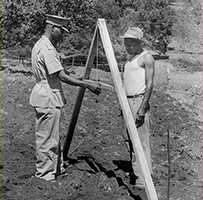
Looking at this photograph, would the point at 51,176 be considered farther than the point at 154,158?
No

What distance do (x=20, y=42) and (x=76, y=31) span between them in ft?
5.45

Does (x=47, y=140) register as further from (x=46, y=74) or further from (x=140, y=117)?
(x=140, y=117)

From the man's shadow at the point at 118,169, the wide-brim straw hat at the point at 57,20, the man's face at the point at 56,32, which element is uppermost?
the wide-brim straw hat at the point at 57,20

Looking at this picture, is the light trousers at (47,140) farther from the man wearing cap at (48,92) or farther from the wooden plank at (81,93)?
the wooden plank at (81,93)

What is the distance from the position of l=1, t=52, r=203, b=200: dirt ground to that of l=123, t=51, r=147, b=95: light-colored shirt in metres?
0.56

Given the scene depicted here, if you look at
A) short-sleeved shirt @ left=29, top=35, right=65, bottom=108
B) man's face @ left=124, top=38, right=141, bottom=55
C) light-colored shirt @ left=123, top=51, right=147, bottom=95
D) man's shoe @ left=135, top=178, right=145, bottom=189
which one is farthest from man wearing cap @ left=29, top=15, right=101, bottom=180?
man's shoe @ left=135, top=178, right=145, bottom=189

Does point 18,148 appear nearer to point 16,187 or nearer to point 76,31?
point 16,187

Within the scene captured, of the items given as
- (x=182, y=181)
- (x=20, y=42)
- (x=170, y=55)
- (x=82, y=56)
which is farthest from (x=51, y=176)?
(x=170, y=55)

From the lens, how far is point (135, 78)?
4.69 metres

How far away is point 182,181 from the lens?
5.32m

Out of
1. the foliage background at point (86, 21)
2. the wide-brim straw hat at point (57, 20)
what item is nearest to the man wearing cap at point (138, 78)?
the wide-brim straw hat at point (57, 20)

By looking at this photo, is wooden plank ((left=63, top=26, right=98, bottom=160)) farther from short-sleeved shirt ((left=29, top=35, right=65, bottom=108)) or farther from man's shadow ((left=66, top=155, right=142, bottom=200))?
short-sleeved shirt ((left=29, top=35, right=65, bottom=108))

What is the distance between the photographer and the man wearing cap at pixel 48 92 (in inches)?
181

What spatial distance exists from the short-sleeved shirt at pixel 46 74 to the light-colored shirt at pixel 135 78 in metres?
0.75
